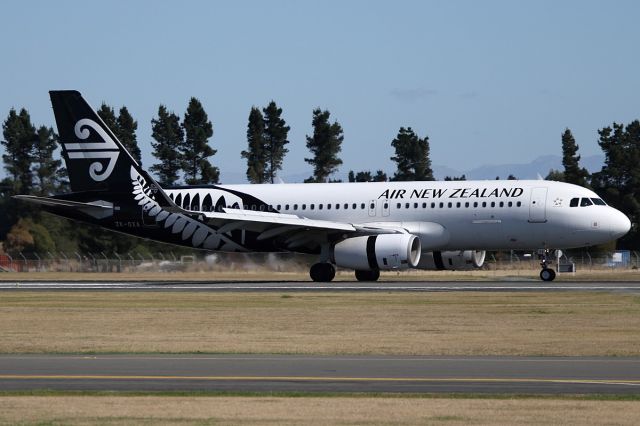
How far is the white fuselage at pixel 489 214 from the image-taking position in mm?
51688

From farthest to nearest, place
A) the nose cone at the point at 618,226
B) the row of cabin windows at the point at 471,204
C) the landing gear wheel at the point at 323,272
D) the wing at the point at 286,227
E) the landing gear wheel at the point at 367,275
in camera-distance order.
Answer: the landing gear wheel at the point at 367,275, the landing gear wheel at the point at 323,272, the wing at the point at 286,227, the row of cabin windows at the point at 471,204, the nose cone at the point at 618,226

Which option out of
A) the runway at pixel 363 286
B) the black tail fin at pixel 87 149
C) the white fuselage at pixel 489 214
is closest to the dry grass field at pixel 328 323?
the runway at pixel 363 286

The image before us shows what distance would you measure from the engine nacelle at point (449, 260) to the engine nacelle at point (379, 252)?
3518 mm

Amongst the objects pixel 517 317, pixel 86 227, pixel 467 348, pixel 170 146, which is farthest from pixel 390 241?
pixel 170 146

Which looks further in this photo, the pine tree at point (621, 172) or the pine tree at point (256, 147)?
the pine tree at point (256, 147)

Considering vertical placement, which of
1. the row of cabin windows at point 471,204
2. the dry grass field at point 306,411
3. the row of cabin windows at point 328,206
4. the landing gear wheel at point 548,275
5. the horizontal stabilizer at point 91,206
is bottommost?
the dry grass field at point 306,411

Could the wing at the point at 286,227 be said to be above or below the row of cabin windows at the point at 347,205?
below

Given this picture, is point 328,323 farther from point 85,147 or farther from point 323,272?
point 85,147

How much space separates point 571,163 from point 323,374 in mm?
97860

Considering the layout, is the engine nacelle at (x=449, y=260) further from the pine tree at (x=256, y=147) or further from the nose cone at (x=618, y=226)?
the pine tree at (x=256, y=147)

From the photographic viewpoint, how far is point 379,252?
5134 cm

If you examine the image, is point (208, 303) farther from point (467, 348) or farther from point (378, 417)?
point (378, 417)

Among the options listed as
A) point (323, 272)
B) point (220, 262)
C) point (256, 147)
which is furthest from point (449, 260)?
point (256, 147)

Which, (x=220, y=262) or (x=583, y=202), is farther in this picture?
(x=220, y=262)
